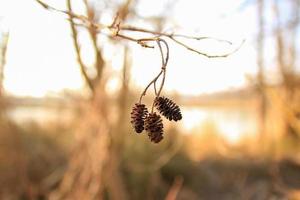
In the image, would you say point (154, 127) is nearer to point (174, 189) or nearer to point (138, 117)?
point (138, 117)

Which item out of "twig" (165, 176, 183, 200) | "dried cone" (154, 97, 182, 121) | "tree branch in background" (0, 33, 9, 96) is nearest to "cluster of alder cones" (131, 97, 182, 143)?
"dried cone" (154, 97, 182, 121)

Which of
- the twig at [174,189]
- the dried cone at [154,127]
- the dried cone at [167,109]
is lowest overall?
the twig at [174,189]

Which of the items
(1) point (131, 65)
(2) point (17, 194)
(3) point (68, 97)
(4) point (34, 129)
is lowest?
(2) point (17, 194)

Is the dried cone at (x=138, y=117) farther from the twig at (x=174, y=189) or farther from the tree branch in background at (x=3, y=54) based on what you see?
the twig at (x=174, y=189)

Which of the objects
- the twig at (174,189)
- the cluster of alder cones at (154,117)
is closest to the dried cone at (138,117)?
the cluster of alder cones at (154,117)

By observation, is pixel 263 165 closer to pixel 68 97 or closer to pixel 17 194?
pixel 17 194

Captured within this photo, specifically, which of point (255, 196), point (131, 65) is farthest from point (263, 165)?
point (131, 65)
